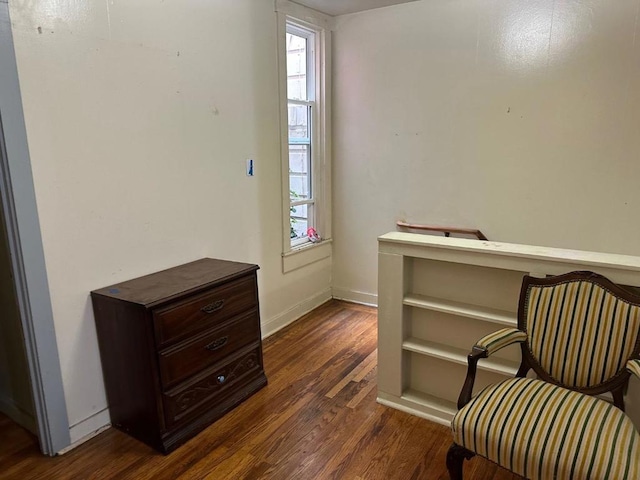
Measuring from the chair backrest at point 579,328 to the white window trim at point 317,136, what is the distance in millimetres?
2068

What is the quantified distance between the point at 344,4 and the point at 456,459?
320cm

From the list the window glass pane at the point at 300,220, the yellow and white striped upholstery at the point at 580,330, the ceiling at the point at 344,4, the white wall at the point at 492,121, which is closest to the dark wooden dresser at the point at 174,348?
the window glass pane at the point at 300,220

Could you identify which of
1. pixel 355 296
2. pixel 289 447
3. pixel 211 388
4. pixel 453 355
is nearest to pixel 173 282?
pixel 211 388

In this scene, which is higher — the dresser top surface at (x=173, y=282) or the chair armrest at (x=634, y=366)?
the dresser top surface at (x=173, y=282)

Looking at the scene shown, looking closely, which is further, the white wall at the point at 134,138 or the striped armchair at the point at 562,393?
the white wall at the point at 134,138

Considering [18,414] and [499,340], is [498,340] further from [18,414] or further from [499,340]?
[18,414]

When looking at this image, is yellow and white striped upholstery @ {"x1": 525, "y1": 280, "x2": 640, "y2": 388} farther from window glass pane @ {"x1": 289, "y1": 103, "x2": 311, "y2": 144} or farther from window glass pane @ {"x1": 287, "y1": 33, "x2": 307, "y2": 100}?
window glass pane @ {"x1": 287, "y1": 33, "x2": 307, "y2": 100}

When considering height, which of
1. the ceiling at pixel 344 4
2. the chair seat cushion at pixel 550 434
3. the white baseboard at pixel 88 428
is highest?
the ceiling at pixel 344 4

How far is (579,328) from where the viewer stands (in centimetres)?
172

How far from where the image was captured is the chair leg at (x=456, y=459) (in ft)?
5.38

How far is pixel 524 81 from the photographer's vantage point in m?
3.04

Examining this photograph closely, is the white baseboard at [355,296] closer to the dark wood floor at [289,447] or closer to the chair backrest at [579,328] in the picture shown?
the dark wood floor at [289,447]

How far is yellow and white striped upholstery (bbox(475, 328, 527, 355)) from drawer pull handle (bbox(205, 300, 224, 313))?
132cm

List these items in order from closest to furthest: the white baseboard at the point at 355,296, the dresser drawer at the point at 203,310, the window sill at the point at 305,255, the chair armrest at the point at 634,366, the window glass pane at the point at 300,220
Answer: the chair armrest at the point at 634,366 < the dresser drawer at the point at 203,310 < the window sill at the point at 305,255 < the window glass pane at the point at 300,220 < the white baseboard at the point at 355,296
